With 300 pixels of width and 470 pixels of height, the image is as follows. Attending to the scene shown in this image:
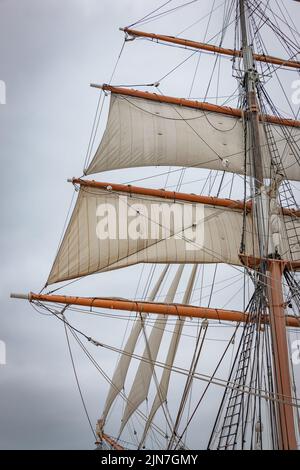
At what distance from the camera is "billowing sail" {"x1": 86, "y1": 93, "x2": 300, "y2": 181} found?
1681 cm

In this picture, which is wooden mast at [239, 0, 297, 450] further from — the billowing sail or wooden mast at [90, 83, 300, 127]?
wooden mast at [90, 83, 300, 127]

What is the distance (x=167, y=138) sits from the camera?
57.2 feet

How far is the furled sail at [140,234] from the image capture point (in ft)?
Result: 49.1

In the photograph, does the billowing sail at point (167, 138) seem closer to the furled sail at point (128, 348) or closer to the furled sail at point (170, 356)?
the furled sail at point (170, 356)

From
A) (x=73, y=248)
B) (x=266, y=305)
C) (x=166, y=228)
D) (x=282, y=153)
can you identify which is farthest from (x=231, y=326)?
(x=282, y=153)

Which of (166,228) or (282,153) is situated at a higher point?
(282,153)

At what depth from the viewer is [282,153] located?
64.0 feet

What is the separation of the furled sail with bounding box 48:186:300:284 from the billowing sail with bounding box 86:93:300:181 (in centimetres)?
139

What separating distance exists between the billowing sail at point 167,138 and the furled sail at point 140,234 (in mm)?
1385

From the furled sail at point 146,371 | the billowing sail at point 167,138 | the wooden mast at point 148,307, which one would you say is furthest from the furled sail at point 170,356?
the wooden mast at point 148,307

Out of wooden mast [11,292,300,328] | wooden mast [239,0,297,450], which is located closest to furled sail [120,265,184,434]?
wooden mast [11,292,300,328]
